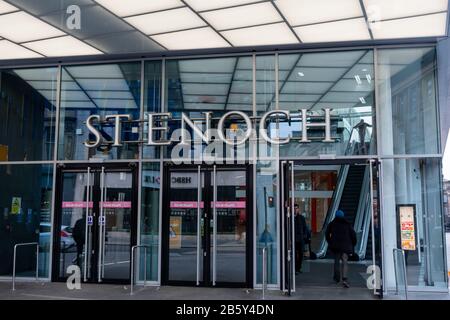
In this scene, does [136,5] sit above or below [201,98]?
above

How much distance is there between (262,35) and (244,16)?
0.92 metres

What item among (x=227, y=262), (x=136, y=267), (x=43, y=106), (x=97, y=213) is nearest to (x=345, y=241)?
(x=227, y=262)

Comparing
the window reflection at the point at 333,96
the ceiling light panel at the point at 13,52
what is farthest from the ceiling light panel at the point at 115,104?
the window reflection at the point at 333,96

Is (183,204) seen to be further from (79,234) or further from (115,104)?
(115,104)

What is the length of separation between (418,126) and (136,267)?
603 cm

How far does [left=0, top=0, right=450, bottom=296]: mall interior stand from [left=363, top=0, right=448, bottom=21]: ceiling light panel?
18cm

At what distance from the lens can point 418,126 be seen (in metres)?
9.63

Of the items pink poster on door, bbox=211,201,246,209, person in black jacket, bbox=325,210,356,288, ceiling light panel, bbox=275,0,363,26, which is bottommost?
person in black jacket, bbox=325,210,356,288

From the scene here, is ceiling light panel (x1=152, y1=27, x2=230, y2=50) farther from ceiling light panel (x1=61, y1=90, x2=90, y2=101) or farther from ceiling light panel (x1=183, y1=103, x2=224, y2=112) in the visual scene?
ceiling light panel (x1=61, y1=90, x2=90, y2=101)

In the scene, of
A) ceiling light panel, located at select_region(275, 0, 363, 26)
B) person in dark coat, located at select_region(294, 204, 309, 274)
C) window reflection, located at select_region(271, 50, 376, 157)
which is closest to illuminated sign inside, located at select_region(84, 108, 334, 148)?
window reflection, located at select_region(271, 50, 376, 157)

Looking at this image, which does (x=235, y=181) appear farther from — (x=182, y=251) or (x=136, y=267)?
(x=136, y=267)

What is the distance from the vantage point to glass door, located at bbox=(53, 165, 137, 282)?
10172 mm

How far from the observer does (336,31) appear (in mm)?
9172

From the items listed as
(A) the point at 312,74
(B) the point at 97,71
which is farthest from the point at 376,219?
(B) the point at 97,71
